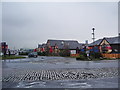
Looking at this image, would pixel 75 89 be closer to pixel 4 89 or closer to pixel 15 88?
pixel 15 88

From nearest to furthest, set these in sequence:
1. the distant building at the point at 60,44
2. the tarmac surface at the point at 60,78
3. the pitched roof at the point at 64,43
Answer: the tarmac surface at the point at 60,78, the pitched roof at the point at 64,43, the distant building at the point at 60,44

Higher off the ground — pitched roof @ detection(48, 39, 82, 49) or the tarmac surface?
pitched roof @ detection(48, 39, 82, 49)

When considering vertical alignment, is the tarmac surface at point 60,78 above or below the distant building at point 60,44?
below

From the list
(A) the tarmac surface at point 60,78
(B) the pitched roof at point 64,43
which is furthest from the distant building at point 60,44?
(A) the tarmac surface at point 60,78

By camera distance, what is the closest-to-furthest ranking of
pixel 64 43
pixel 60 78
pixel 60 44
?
pixel 60 78, pixel 64 43, pixel 60 44

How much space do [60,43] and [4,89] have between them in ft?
245

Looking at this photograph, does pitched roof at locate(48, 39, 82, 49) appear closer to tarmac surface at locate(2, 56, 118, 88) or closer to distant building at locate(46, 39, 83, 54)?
distant building at locate(46, 39, 83, 54)

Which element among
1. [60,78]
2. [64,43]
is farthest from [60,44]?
[60,78]

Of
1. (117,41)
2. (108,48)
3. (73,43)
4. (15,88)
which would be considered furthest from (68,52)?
(15,88)

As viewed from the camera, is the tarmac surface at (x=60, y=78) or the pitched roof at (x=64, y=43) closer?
the tarmac surface at (x=60, y=78)

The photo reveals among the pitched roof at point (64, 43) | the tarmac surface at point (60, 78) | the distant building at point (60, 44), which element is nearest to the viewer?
the tarmac surface at point (60, 78)

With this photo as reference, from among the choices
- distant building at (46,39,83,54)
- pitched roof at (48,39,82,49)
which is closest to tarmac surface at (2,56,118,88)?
pitched roof at (48,39,82,49)

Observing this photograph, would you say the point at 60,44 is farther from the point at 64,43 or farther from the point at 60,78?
the point at 60,78

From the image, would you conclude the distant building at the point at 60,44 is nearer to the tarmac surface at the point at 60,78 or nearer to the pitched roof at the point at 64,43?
the pitched roof at the point at 64,43
